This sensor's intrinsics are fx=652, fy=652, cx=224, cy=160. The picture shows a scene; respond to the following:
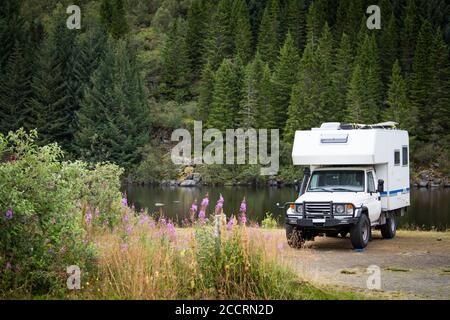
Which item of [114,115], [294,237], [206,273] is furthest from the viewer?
[114,115]

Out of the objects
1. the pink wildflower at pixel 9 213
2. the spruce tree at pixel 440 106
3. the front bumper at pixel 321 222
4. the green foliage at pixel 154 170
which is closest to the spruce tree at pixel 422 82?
the spruce tree at pixel 440 106

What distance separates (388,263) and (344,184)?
11.6 ft

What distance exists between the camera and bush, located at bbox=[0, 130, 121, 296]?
10.1m

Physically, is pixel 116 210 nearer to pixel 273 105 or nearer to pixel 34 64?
pixel 273 105

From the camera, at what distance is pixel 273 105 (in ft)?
255

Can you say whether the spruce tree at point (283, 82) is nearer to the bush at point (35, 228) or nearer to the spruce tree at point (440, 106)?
the spruce tree at point (440, 106)

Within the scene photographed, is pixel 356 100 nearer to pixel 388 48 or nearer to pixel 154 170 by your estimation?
pixel 388 48

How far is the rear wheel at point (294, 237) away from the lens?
662 inches

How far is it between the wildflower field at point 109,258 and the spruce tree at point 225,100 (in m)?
66.5

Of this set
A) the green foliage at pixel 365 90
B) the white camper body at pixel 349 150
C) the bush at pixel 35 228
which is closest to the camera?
the bush at pixel 35 228

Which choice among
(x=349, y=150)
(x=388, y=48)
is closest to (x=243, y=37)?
(x=388, y=48)

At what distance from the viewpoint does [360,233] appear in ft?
54.3

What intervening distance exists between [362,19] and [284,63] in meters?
21.9

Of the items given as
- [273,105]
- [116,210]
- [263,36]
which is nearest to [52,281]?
[116,210]
